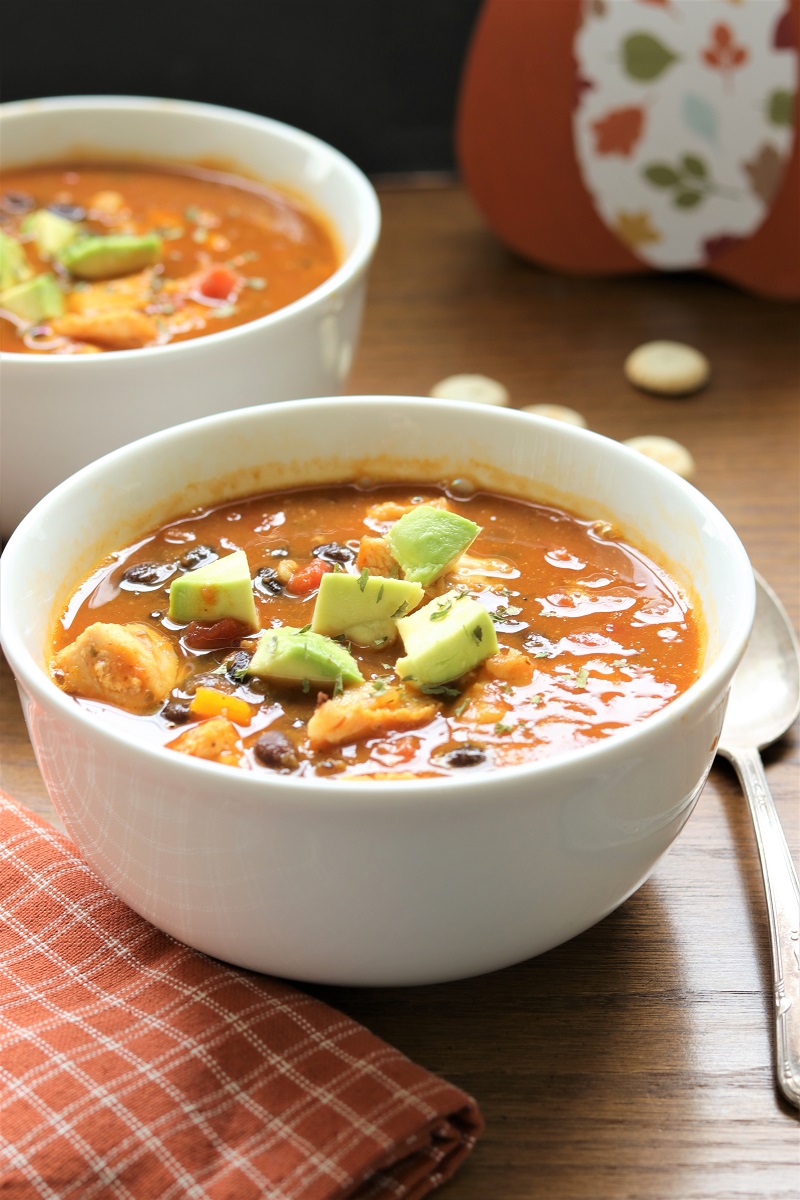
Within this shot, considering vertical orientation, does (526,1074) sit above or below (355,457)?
below

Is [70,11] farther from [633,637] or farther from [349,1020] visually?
[349,1020]

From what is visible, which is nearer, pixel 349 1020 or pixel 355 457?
pixel 349 1020

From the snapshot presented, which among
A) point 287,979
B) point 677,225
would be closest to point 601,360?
point 677,225

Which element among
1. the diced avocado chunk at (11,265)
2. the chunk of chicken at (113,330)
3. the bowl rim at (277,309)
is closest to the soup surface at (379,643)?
the bowl rim at (277,309)

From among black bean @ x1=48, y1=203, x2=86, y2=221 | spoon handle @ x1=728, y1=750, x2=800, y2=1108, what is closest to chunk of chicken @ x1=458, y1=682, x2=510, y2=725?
spoon handle @ x1=728, y1=750, x2=800, y2=1108

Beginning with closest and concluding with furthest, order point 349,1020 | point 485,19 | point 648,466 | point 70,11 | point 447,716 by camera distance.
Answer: point 349,1020, point 447,716, point 648,466, point 485,19, point 70,11

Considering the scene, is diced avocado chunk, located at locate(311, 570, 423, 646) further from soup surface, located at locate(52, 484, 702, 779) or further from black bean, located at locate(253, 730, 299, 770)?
black bean, located at locate(253, 730, 299, 770)

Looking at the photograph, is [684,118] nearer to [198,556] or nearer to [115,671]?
[198,556]

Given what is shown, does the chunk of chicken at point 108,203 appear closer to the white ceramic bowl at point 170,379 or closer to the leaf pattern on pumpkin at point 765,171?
the white ceramic bowl at point 170,379

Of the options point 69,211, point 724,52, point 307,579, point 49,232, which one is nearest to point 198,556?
point 307,579
